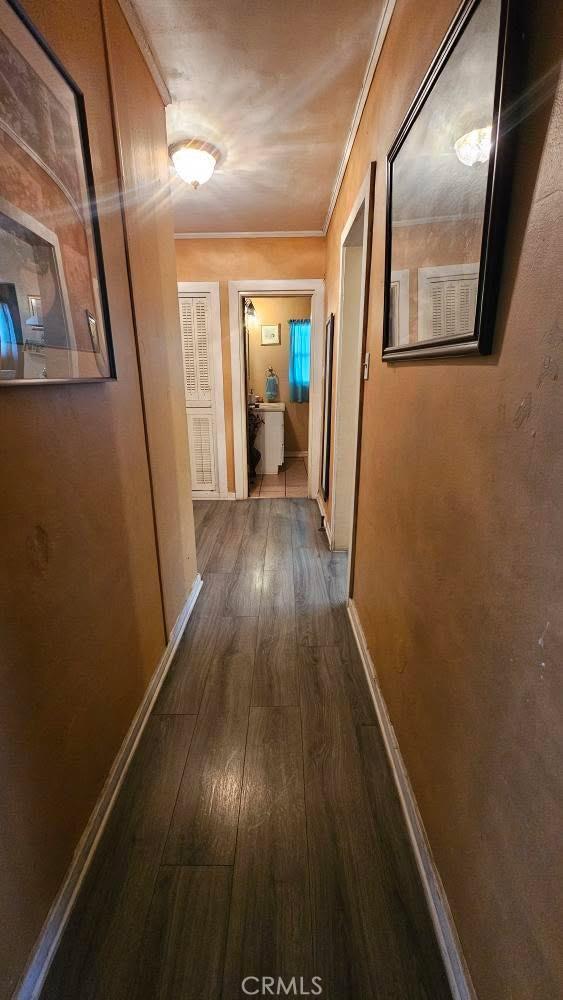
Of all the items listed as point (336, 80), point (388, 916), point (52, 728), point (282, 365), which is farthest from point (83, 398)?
point (282, 365)

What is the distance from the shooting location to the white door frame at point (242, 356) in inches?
139

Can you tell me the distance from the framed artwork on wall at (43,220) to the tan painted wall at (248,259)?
108 inches

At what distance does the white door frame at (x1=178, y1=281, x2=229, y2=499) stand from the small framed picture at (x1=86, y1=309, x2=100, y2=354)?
271 cm

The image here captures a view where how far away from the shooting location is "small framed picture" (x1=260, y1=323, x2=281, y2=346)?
216 inches

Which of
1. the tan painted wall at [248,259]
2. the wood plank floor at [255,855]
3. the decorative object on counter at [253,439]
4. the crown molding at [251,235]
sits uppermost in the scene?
the crown molding at [251,235]

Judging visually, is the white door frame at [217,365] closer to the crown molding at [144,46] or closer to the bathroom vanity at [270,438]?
the bathroom vanity at [270,438]

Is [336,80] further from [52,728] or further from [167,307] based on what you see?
[52,728]

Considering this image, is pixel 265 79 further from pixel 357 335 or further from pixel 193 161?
pixel 357 335

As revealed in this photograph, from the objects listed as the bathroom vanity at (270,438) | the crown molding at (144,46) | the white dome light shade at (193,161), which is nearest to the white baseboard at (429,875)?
the crown molding at (144,46)

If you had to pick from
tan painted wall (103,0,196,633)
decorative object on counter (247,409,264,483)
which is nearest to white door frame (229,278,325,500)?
decorative object on counter (247,409,264,483)

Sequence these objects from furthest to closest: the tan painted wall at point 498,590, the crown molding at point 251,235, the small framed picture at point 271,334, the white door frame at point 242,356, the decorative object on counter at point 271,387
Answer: the decorative object on counter at point 271,387, the small framed picture at point 271,334, the white door frame at point 242,356, the crown molding at point 251,235, the tan painted wall at point 498,590

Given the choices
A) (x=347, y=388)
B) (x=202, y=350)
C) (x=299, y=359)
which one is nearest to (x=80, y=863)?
(x=347, y=388)

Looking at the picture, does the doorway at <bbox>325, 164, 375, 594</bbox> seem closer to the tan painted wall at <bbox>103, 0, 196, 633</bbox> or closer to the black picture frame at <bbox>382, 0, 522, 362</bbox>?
the tan painted wall at <bbox>103, 0, 196, 633</bbox>

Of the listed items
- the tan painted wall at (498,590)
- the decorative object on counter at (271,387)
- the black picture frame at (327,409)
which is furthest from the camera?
the decorative object on counter at (271,387)
